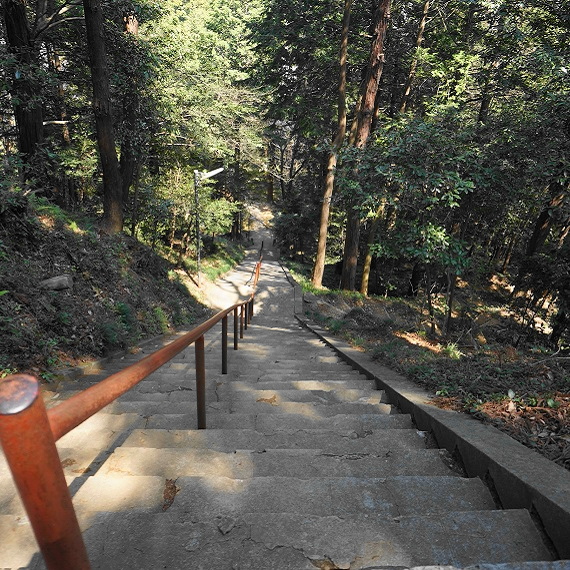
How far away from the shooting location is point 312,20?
563 inches

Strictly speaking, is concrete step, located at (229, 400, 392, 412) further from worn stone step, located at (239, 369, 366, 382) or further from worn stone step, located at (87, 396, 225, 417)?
worn stone step, located at (239, 369, 366, 382)

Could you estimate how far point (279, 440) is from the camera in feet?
8.79

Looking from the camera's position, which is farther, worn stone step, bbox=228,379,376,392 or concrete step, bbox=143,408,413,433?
worn stone step, bbox=228,379,376,392

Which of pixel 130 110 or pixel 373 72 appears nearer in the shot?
pixel 130 110

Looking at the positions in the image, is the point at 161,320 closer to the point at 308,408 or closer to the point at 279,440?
the point at 308,408

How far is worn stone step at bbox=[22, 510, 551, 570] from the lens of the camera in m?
1.40

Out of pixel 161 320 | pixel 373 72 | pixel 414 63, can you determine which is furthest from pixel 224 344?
pixel 414 63

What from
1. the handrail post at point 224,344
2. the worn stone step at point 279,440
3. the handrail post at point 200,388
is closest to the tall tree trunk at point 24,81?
the handrail post at point 224,344

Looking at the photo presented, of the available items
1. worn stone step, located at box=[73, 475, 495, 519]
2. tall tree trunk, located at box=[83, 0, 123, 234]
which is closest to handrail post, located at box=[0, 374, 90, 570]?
worn stone step, located at box=[73, 475, 495, 519]

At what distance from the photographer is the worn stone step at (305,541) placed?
1404mm

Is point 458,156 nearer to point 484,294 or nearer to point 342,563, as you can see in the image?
point 342,563

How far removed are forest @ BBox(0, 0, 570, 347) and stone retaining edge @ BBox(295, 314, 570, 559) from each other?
3.95 m

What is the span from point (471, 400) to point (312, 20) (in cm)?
1582

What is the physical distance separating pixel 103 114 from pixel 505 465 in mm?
9652
